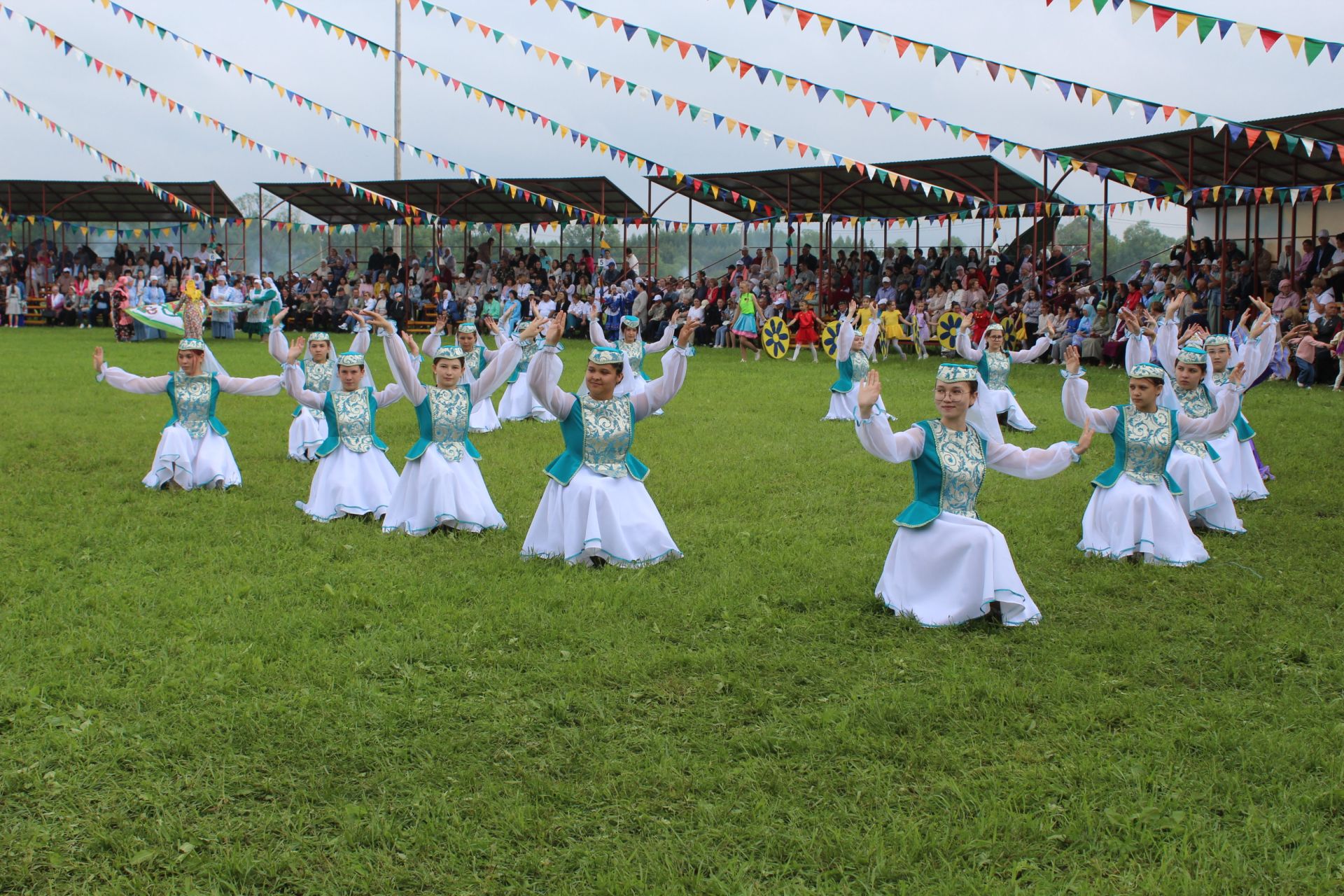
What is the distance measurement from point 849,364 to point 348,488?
24.7ft

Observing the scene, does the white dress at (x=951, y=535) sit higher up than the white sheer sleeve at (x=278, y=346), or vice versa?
the white sheer sleeve at (x=278, y=346)

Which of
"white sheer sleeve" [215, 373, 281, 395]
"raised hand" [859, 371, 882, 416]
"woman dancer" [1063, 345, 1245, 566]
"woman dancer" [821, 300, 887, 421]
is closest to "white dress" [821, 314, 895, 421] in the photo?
"woman dancer" [821, 300, 887, 421]

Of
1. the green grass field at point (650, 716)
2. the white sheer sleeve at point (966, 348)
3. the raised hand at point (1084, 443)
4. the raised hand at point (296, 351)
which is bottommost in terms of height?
the green grass field at point (650, 716)

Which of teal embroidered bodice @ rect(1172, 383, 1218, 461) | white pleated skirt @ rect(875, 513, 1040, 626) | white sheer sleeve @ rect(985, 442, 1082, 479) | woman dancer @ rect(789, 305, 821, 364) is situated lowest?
white pleated skirt @ rect(875, 513, 1040, 626)

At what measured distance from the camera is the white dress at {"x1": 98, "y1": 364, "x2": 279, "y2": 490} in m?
9.80

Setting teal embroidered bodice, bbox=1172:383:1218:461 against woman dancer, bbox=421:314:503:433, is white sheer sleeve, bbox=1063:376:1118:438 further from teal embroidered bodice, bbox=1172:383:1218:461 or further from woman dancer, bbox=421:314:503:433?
woman dancer, bbox=421:314:503:433

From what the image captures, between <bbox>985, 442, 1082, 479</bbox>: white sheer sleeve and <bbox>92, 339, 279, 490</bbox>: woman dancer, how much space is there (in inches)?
247

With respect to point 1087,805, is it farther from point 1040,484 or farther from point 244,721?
point 1040,484

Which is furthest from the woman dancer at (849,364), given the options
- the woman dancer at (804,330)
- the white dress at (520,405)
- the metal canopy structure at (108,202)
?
the metal canopy structure at (108,202)

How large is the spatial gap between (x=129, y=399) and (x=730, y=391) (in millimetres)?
8941

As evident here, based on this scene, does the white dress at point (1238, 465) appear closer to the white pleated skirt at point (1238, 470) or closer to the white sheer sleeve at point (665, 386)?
the white pleated skirt at point (1238, 470)

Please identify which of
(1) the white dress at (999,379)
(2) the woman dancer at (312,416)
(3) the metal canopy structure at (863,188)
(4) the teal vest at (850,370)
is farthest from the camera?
(3) the metal canopy structure at (863,188)

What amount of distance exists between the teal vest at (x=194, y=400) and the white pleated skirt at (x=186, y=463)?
0.07 m

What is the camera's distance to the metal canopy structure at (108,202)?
3553 centimetres
